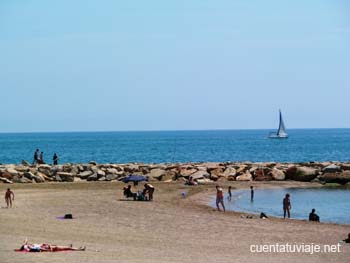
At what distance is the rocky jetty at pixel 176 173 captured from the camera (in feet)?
144

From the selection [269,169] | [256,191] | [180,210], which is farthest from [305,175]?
[180,210]

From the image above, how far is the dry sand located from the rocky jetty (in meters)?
7.82

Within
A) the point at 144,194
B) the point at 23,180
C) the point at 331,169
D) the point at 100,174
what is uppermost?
the point at 331,169

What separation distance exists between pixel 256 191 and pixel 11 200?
16236 millimetres

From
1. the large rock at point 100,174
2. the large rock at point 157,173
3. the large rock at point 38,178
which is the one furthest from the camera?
the large rock at point 157,173

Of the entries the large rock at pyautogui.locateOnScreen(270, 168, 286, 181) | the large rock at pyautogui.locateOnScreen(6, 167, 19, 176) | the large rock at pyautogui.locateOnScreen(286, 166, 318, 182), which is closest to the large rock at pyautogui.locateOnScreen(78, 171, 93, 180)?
the large rock at pyautogui.locateOnScreen(6, 167, 19, 176)

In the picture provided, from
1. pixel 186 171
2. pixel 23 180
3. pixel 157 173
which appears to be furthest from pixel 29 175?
pixel 186 171

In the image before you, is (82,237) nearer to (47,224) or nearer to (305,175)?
(47,224)

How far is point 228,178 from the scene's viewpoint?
46688mm

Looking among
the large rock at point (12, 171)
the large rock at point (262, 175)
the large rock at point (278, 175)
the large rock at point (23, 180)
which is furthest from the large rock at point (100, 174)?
the large rock at point (278, 175)

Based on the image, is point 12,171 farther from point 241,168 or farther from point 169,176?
point 241,168

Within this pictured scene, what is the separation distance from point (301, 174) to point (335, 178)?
2373 mm

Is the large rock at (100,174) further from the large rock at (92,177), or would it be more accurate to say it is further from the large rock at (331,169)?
the large rock at (331,169)

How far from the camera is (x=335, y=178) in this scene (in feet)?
151
